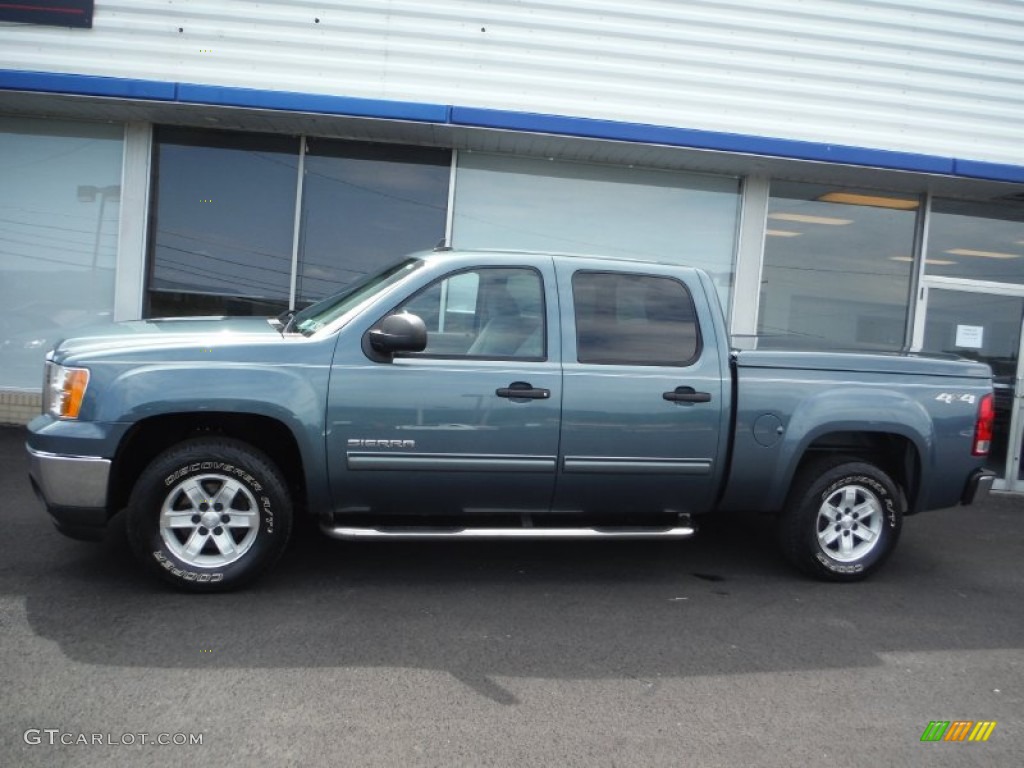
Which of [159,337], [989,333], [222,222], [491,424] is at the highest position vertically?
[222,222]

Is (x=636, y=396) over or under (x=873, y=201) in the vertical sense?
under

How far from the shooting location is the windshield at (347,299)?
474cm

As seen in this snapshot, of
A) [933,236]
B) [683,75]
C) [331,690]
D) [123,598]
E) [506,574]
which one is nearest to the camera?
[331,690]

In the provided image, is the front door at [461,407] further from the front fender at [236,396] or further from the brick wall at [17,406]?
the brick wall at [17,406]

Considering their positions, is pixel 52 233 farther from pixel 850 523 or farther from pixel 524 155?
pixel 850 523

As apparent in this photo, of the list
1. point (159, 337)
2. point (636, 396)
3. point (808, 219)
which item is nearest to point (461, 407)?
point (636, 396)

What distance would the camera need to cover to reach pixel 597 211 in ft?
29.7

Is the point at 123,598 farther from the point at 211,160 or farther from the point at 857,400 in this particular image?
the point at 211,160

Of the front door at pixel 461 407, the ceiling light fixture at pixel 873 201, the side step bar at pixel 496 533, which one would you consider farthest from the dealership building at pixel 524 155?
the side step bar at pixel 496 533

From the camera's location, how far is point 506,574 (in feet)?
16.6

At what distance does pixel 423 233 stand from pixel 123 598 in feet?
17.9

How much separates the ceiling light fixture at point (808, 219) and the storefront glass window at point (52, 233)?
7.01m

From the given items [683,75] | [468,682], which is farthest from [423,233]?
[468,682]

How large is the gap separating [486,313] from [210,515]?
6.01 ft
